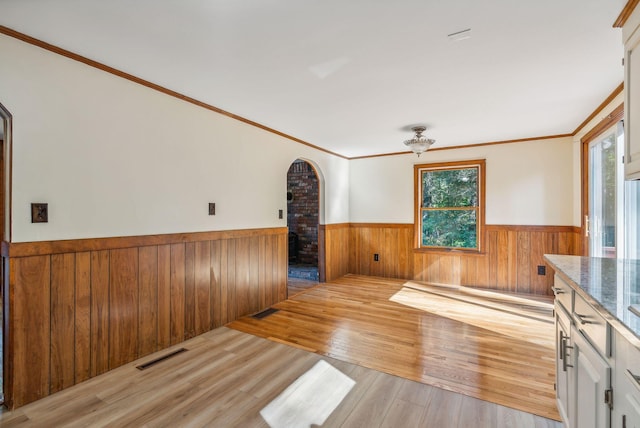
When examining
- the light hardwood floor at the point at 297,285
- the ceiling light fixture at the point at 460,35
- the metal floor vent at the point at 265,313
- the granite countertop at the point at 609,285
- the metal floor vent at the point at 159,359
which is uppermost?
the ceiling light fixture at the point at 460,35

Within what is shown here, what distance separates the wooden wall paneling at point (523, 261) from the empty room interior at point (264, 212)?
2.20 feet

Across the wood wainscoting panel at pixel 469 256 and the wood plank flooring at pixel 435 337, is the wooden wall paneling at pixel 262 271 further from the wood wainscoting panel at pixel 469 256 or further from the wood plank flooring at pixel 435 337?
the wood wainscoting panel at pixel 469 256

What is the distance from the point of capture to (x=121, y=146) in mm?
2436

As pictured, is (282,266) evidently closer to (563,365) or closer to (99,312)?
(99,312)

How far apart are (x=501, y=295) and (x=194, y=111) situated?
15.0 feet

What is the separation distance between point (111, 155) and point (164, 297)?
4.12 feet

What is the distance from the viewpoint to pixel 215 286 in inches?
126

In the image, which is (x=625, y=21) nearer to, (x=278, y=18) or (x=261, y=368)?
(x=278, y=18)

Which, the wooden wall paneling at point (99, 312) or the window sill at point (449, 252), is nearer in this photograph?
the wooden wall paneling at point (99, 312)

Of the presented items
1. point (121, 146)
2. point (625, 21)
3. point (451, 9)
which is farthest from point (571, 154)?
point (121, 146)

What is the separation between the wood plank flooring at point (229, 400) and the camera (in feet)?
5.90

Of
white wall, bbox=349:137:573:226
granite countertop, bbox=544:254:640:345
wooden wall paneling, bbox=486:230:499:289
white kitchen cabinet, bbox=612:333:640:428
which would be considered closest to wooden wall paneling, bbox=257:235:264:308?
white wall, bbox=349:137:573:226

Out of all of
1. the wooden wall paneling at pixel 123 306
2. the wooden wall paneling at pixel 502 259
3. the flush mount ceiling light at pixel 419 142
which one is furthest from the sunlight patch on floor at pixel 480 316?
the wooden wall paneling at pixel 123 306

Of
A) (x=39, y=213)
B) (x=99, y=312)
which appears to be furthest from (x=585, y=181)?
(x=39, y=213)
